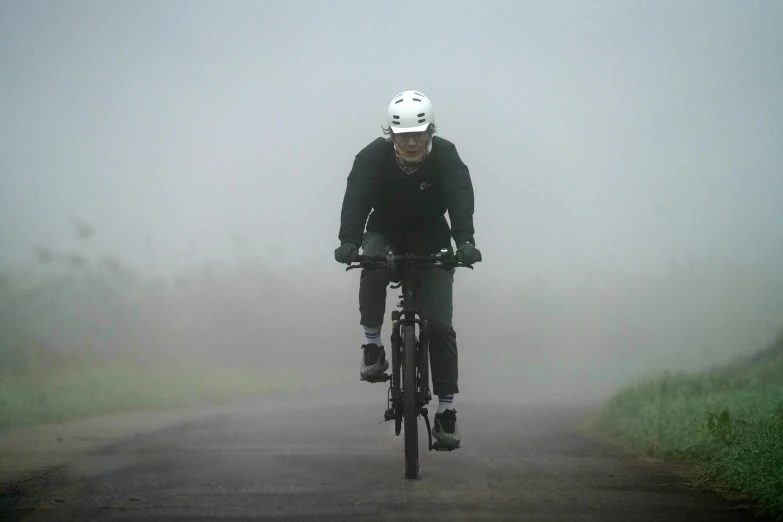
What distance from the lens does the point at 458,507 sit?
6.12 metres

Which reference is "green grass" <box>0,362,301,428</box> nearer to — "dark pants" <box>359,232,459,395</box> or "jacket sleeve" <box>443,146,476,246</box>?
"dark pants" <box>359,232,459,395</box>

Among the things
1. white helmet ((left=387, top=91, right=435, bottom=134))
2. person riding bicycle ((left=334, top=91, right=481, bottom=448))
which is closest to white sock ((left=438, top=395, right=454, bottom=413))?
person riding bicycle ((left=334, top=91, right=481, bottom=448))

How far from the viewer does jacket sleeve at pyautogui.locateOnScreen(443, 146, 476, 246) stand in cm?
772

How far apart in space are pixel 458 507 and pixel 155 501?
1.86 metres

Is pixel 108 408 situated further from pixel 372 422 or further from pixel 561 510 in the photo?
pixel 561 510

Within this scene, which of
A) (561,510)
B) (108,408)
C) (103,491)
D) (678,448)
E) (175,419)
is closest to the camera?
(561,510)

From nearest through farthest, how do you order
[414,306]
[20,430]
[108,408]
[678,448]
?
1. [414,306]
2. [678,448]
3. [20,430]
4. [108,408]

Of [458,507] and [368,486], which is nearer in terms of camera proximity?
[458,507]

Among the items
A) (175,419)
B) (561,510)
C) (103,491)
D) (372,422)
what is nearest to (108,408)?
(175,419)

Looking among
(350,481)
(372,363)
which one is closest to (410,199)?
(372,363)

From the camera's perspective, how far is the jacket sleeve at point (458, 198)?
772 centimetres

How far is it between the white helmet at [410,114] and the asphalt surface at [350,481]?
8.23 ft

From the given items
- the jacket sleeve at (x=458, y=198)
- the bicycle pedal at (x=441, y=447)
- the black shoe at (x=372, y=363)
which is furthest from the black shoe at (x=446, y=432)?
the jacket sleeve at (x=458, y=198)

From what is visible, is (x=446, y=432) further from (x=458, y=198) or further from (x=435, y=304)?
(x=458, y=198)
